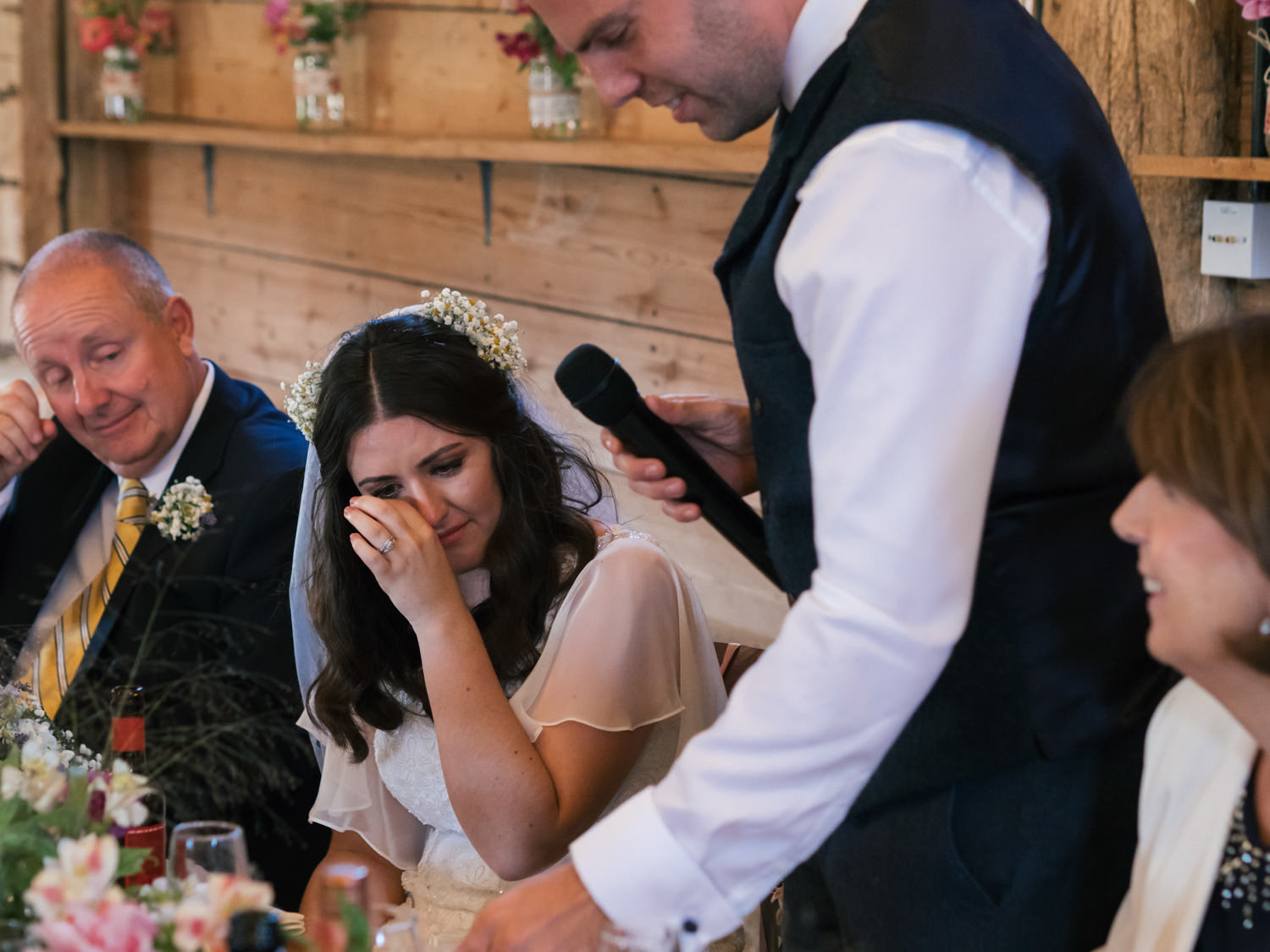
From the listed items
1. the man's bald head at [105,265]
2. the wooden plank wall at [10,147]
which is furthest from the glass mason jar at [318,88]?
the wooden plank wall at [10,147]

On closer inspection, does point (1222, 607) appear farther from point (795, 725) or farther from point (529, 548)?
point (529, 548)

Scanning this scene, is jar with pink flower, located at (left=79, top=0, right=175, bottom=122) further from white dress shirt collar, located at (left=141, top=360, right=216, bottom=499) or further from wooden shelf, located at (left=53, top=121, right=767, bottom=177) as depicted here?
white dress shirt collar, located at (left=141, top=360, right=216, bottom=499)

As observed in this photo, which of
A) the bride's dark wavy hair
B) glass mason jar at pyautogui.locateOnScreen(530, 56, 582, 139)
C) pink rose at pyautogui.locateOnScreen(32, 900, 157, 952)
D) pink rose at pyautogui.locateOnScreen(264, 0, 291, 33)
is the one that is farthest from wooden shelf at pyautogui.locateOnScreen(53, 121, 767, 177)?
pink rose at pyautogui.locateOnScreen(32, 900, 157, 952)

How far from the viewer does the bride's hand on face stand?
1.49 metres

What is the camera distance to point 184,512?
2014mm

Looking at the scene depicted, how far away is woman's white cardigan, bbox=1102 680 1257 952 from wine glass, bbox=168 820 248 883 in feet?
2.14

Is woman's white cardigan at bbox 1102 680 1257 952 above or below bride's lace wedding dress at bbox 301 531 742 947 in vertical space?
above

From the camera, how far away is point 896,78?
2.98 ft

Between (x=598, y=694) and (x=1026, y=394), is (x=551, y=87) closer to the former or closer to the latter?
(x=598, y=694)

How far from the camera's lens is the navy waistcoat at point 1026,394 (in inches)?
36.3

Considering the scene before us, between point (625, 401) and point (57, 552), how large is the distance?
1480 mm

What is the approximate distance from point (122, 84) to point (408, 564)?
2.76 meters

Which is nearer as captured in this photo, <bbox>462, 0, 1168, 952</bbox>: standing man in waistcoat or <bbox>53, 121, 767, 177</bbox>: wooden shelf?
<bbox>462, 0, 1168, 952</bbox>: standing man in waistcoat

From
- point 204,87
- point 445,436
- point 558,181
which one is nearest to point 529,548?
point 445,436
